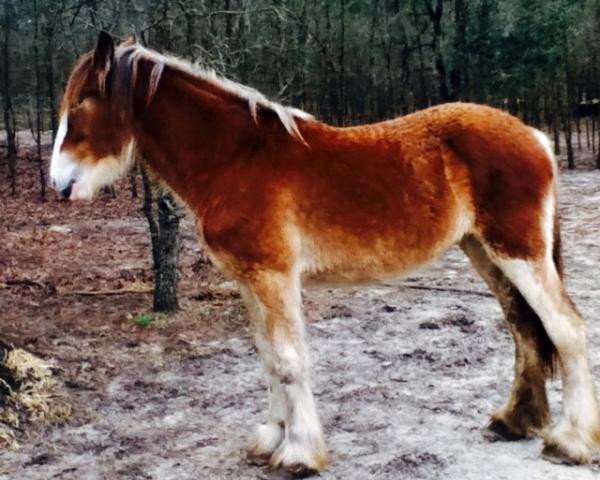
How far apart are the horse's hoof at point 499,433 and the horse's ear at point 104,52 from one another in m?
2.89

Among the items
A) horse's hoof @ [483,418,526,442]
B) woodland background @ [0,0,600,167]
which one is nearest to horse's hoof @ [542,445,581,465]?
horse's hoof @ [483,418,526,442]

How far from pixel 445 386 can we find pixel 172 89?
8.88ft

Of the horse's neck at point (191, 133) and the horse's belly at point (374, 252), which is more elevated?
the horse's neck at point (191, 133)

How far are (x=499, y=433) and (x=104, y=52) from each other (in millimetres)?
2978

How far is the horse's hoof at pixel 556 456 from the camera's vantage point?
4.01m

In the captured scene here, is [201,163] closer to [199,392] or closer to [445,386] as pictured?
[199,392]

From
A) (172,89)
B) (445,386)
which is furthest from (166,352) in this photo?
(172,89)

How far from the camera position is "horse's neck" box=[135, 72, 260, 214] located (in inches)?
164

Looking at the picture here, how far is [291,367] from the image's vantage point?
406 centimetres

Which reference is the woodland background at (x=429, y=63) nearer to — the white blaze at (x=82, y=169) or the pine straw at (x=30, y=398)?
the pine straw at (x=30, y=398)

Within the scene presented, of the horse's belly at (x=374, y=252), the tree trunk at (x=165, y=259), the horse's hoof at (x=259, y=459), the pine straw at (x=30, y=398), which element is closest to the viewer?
the horse's belly at (x=374, y=252)

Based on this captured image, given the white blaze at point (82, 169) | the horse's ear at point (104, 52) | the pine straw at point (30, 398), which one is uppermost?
the horse's ear at point (104, 52)

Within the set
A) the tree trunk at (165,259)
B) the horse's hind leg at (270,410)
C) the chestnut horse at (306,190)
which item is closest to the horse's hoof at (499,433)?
the chestnut horse at (306,190)

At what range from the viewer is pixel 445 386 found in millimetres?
5352
